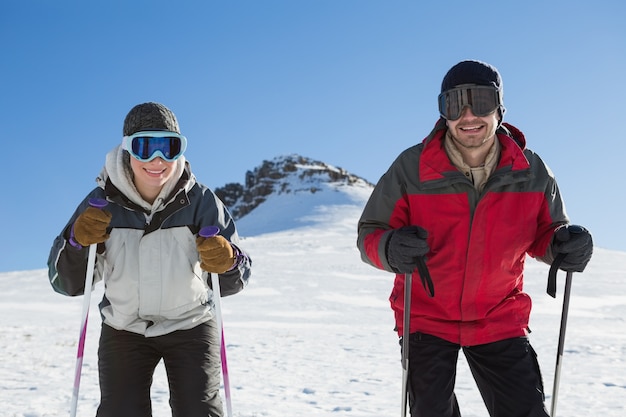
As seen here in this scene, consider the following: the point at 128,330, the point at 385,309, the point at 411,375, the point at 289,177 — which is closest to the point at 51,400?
the point at 128,330

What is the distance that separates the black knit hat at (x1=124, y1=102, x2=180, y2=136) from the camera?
3.45m

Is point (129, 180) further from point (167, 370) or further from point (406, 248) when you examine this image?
point (406, 248)

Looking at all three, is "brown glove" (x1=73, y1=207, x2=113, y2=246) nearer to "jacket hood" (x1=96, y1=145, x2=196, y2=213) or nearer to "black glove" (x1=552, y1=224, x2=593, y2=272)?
"jacket hood" (x1=96, y1=145, x2=196, y2=213)

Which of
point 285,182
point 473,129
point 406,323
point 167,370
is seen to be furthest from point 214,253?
point 285,182

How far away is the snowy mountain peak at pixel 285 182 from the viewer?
86.6 metres

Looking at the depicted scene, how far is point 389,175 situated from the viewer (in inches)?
134

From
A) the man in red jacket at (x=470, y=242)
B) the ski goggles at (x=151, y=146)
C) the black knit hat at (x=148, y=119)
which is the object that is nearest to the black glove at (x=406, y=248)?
the man in red jacket at (x=470, y=242)

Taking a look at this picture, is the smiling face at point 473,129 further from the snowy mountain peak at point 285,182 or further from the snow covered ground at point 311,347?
the snowy mountain peak at point 285,182

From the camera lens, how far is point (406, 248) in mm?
2994

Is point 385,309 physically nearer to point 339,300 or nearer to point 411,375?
point 339,300

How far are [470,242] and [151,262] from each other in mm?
1802

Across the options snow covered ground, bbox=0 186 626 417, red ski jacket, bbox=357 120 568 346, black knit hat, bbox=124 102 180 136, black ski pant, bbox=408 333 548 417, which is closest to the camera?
black ski pant, bbox=408 333 548 417

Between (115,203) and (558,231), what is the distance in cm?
259

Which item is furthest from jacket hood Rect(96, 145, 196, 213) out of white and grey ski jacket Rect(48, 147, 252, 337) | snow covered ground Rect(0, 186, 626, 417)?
snow covered ground Rect(0, 186, 626, 417)
